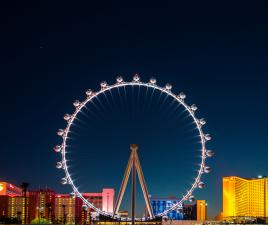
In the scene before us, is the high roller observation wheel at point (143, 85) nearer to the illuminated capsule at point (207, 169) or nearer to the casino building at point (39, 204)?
the illuminated capsule at point (207, 169)

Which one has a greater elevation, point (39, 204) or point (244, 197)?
point (244, 197)

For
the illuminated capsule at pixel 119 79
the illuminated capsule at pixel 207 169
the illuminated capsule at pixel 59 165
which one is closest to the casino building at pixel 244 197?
the illuminated capsule at pixel 207 169

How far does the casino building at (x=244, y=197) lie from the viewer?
539ft

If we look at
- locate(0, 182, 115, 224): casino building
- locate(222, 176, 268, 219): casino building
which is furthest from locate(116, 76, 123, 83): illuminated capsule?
locate(0, 182, 115, 224): casino building

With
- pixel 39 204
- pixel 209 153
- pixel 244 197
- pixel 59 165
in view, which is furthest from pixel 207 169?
pixel 39 204

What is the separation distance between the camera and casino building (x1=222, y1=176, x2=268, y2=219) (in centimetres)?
16425

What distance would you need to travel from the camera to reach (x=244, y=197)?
570ft

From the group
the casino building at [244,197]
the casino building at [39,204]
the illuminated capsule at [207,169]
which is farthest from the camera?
the casino building at [39,204]

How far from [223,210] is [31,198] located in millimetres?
61866

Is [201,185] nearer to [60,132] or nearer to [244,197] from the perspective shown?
[60,132]

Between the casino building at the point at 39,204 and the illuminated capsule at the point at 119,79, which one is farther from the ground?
the illuminated capsule at the point at 119,79

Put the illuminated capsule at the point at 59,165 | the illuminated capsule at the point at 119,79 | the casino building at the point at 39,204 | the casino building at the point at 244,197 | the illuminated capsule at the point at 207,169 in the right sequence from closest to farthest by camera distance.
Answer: the illuminated capsule at the point at 59,165, the illuminated capsule at the point at 207,169, the illuminated capsule at the point at 119,79, the casino building at the point at 244,197, the casino building at the point at 39,204

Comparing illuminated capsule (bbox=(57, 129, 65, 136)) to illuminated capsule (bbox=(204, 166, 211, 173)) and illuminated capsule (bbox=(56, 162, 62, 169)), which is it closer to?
illuminated capsule (bbox=(56, 162, 62, 169))

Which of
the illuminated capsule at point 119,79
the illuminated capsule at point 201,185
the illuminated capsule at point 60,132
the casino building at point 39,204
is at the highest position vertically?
the illuminated capsule at point 119,79
